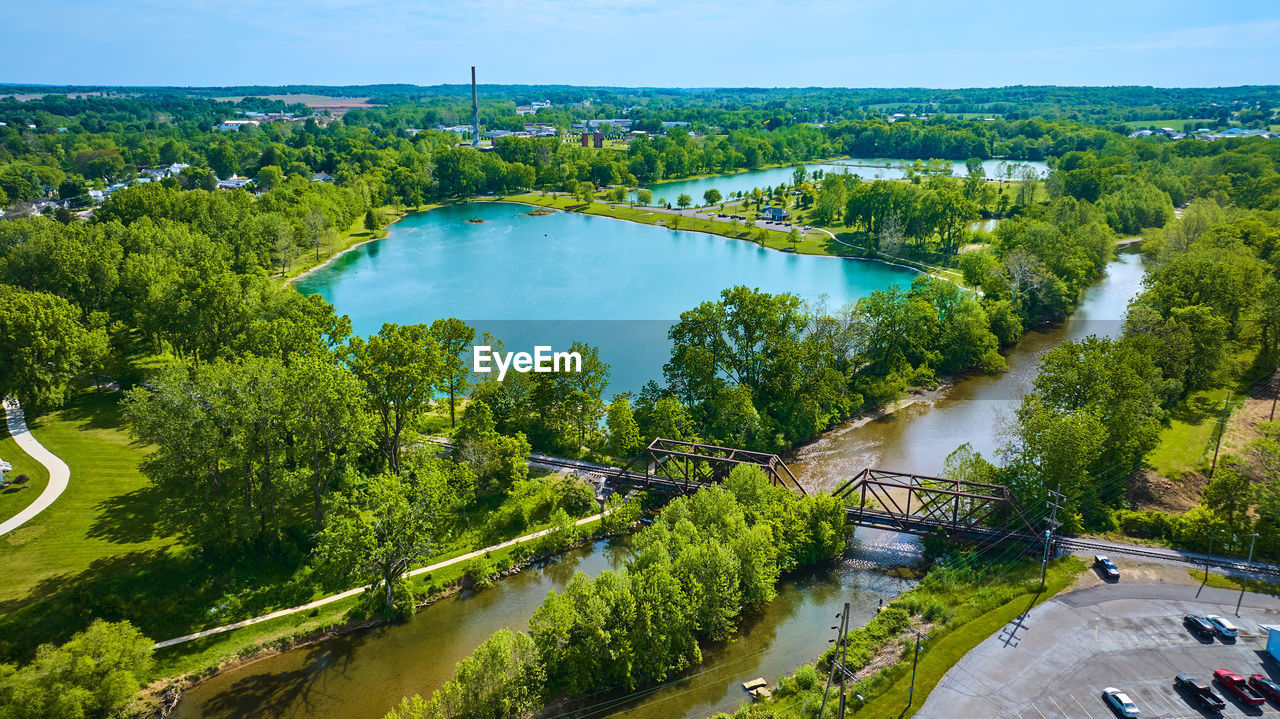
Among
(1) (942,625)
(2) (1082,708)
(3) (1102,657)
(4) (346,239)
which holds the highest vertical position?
(4) (346,239)

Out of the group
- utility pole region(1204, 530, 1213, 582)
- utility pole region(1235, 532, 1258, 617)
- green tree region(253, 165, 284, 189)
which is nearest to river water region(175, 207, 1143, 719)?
utility pole region(1204, 530, 1213, 582)

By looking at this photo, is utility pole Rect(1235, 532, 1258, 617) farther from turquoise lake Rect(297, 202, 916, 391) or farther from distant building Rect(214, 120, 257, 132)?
distant building Rect(214, 120, 257, 132)

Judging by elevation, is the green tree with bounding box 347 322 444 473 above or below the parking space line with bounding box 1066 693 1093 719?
above

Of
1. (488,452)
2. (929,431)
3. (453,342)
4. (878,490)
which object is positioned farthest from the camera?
(929,431)

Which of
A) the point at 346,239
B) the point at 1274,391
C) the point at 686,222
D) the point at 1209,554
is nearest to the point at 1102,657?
the point at 1209,554

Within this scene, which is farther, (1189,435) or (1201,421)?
(1201,421)

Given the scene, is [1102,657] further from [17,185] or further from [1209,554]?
[17,185]

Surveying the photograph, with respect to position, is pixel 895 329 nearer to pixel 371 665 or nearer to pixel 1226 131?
pixel 371 665

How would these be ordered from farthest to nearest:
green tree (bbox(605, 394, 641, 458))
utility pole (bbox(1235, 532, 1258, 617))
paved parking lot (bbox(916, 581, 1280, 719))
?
green tree (bbox(605, 394, 641, 458))
utility pole (bbox(1235, 532, 1258, 617))
paved parking lot (bbox(916, 581, 1280, 719))
